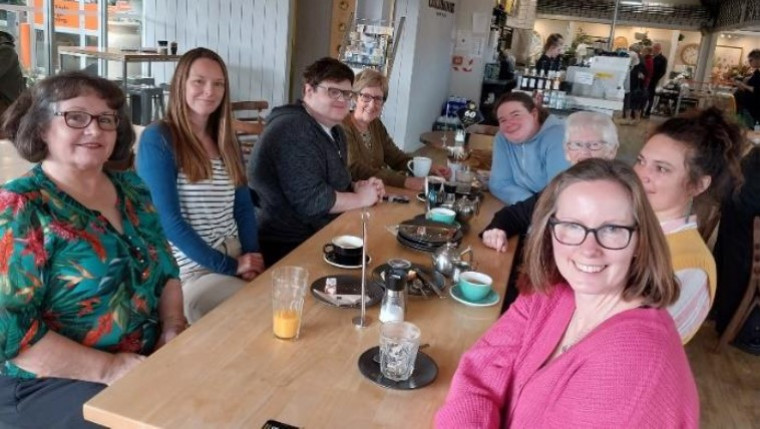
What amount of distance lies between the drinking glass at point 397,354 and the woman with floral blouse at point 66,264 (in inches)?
25.2

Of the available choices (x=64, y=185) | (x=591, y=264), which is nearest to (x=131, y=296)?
(x=64, y=185)

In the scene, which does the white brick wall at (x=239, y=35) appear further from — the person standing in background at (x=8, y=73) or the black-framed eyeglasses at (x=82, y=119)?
the black-framed eyeglasses at (x=82, y=119)

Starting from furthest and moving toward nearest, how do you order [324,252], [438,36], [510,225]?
[438,36] < [510,225] < [324,252]

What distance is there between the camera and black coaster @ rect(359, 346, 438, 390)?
1.25 meters

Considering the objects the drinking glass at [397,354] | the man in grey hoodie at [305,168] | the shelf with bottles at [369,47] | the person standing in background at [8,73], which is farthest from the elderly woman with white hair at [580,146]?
the person standing in background at [8,73]

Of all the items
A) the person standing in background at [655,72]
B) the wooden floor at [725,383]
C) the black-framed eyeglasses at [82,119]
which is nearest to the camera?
the black-framed eyeglasses at [82,119]

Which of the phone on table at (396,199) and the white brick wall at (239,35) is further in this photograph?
the white brick wall at (239,35)

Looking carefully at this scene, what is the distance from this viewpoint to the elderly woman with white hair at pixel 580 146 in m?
2.33

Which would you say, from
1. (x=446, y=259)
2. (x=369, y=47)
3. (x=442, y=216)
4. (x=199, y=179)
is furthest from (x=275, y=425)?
(x=369, y=47)

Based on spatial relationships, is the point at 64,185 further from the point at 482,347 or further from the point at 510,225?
the point at 510,225

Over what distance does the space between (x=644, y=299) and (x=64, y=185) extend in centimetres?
134

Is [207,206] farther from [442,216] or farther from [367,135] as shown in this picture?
[367,135]

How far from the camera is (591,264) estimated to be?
110 cm

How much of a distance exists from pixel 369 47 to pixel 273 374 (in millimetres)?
4262
